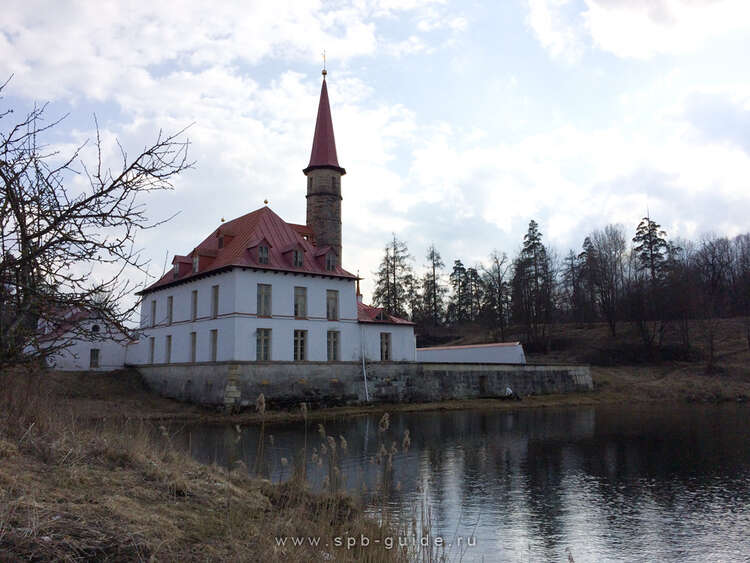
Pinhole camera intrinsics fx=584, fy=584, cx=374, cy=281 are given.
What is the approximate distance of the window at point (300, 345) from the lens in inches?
1271

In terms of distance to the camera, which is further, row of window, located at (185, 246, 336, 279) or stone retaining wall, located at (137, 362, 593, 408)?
row of window, located at (185, 246, 336, 279)

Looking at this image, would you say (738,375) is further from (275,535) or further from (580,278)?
(275,535)

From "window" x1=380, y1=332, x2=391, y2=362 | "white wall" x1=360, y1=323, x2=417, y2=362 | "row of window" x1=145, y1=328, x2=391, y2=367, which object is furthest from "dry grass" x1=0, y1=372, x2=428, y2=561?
"window" x1=380, y1=332, x2=391, y2=362

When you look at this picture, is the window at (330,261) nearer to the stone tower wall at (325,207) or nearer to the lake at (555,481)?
the stone tower wall at (325,207)

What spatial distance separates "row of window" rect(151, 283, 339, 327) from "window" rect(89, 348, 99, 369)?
31.5 ft

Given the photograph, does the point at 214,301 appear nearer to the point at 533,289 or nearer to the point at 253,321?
the point at 253,321

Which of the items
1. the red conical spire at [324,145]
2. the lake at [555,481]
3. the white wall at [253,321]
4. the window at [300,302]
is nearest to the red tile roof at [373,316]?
the white wall at [253,321]

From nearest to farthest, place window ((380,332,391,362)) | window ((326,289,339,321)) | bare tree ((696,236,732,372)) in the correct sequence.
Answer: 1. window ((326,289,339,321))
2. window ((380,332,391,362))
3. bare tree ((696,236,732,372))

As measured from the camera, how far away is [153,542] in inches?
190

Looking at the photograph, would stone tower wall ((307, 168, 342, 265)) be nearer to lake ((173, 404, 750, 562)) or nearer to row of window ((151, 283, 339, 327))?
row of window ((151, 283, 339, 327))

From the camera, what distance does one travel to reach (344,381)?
32.6 m

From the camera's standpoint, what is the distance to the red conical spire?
4091cm

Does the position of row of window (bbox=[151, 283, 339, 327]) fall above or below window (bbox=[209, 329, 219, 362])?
above

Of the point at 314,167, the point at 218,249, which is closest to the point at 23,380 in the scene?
the point at 218,249
